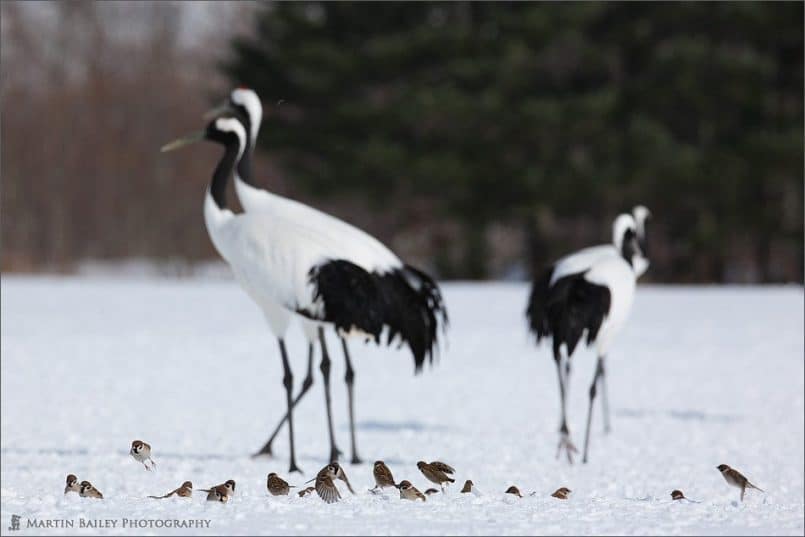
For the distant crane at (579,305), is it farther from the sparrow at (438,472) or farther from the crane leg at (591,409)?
the sparrow at (438,472)

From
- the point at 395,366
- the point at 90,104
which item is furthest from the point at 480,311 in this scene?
the point at 90,104

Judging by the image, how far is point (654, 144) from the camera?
82.5 feet

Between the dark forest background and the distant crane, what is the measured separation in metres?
16.2

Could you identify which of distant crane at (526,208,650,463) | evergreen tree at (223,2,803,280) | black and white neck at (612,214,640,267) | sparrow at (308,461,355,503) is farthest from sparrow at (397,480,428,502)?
evergreen tree at (223,2,803,280)

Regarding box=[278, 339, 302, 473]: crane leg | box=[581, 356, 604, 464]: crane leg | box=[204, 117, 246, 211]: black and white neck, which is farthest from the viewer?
box=[581, 356, 604, 464]: crane leg

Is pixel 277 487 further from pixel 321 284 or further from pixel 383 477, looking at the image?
pixel 321 284

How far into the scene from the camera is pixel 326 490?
197 inches

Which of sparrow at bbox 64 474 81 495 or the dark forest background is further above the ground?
the dark forest background

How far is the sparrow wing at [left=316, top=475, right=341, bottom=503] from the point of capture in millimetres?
4949

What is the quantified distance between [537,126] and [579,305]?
57.1ft

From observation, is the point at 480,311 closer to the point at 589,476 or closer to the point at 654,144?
the point at 654,144

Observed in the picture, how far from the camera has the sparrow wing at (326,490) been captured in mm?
4949

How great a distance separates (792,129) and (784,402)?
15.7 meters

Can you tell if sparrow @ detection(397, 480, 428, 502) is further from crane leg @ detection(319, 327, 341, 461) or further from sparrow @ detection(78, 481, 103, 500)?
crane leg @ detection(319, 327, 341, 461)
